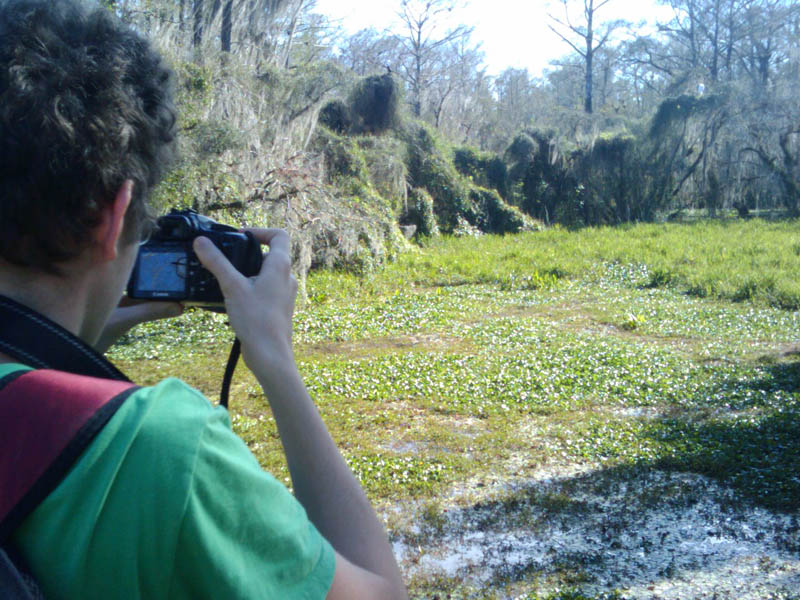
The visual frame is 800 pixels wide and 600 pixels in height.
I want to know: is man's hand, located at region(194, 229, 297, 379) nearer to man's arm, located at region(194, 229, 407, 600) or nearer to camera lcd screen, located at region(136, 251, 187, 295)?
man's arm, located at region(194, 229, 407, 600)

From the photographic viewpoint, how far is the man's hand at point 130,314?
146 cm

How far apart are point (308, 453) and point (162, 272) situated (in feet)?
2.06

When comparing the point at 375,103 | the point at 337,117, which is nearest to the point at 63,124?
the point at 337,117

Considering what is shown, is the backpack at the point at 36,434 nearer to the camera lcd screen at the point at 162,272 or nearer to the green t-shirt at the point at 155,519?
the green t-shirt at the point at 155,519

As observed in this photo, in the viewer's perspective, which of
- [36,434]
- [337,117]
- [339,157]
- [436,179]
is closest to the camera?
[36,434]

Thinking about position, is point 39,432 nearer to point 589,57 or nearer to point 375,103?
point 375,103

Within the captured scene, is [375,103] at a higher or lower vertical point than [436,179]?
higher

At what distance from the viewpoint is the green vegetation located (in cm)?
423

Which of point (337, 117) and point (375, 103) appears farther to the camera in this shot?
point (375, 103)

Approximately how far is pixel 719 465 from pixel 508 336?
4.01 m

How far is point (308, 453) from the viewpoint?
1.01 meters

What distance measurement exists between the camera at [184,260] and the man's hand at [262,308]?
0.60ft

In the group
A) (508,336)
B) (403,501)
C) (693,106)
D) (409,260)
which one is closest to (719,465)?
(403,501)

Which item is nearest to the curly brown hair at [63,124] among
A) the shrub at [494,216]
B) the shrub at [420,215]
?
the shrub at [420,215]
